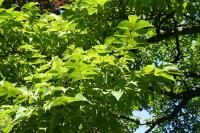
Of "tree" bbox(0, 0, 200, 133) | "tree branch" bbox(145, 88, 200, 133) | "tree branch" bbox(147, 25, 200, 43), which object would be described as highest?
"tree" bbox(0, 0, 200, 133)

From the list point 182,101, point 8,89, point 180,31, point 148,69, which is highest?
point 148,69

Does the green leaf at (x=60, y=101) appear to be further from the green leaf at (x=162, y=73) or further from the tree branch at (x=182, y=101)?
the tree branch at (x=182, y=101)

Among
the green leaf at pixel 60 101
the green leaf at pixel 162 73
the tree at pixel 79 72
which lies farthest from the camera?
the green leaf at pixel 162 73

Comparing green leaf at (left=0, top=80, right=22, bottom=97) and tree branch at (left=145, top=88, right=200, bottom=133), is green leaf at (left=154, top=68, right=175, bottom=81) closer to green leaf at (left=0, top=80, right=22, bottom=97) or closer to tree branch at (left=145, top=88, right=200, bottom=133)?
green leaf at (left=0, top=80, right=22, bottom=97)

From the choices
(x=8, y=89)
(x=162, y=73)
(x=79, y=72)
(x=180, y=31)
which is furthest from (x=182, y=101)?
(x=8, y=89)

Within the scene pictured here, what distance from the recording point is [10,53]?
23.0 ft

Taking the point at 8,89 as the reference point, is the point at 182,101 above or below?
below

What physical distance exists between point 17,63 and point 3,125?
2701 millimetres

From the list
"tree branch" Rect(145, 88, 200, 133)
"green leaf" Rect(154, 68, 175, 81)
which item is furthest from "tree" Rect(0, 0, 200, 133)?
"tree branch" Rect(145, 88, 200, 133)

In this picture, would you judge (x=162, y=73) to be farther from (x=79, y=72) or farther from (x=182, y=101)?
(x=182, y=101)

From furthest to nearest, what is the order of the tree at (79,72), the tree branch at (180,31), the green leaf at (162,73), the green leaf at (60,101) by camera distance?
1. the tree branch at (180,31)
2. the green leaf at (162,73)
3. the tree at (79,72)
4. the green leaf at (60,101)

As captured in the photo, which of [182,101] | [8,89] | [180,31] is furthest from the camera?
[182,101]

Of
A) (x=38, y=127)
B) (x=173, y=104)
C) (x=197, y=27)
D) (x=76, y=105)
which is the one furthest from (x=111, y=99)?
(x=173, y=104)

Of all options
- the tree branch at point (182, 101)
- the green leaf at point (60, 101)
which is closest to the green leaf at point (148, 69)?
the green leaf at point (60, 101)
